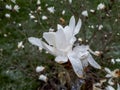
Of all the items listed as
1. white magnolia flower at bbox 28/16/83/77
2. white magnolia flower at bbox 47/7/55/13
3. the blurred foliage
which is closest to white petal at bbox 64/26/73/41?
white magnolia flower at bbox 28/16/83/77

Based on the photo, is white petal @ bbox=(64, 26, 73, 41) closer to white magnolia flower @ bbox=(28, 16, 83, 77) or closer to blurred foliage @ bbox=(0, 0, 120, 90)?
white magnolia flower @ bbox=(28, 16, 83, 77)

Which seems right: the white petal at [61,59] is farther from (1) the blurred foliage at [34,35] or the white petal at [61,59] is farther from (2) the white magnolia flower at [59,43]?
(1) the blurred foliage at [34,35]

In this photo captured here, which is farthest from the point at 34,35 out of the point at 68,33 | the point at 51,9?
the point at 68,33

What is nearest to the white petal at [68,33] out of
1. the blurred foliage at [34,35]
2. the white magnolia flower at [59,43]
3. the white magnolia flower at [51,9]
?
the white magnolia flower at [59,43]

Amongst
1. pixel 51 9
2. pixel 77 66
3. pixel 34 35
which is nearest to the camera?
pixel 77 66

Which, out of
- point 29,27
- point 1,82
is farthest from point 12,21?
point 1,82

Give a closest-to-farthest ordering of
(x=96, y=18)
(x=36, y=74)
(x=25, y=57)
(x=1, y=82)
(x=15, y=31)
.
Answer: (x=36, y=74)
(x=1, y=82)
(x=25, y=57)
(x=15, y=31)
(x=96, y=18)

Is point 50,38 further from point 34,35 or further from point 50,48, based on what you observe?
point 34,35

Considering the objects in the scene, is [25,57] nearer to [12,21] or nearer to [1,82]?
[1,82]
